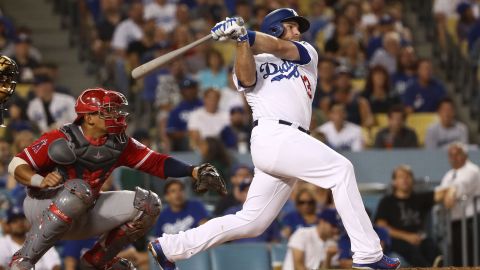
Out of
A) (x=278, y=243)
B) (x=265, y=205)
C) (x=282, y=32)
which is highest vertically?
(x=282, y=32)

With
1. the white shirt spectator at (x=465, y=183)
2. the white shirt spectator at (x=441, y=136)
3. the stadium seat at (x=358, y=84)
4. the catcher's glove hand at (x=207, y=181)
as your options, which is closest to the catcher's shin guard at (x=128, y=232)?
the catcher's glove hand at (x=207, y=181)

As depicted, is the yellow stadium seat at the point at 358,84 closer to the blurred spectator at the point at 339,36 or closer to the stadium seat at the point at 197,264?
the blurred spectator at the point at 339,36

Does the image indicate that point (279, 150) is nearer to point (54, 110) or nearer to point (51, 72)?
point (54, 110)

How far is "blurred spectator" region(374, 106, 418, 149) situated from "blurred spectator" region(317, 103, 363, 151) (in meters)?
0.25

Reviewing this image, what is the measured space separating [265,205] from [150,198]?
0.75 meters

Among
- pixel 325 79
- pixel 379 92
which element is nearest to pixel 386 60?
pixel 379 92

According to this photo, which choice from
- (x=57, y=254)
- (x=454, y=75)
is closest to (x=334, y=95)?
(x=454, y=75)

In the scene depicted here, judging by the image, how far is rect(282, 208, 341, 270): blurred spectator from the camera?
9.75 metres

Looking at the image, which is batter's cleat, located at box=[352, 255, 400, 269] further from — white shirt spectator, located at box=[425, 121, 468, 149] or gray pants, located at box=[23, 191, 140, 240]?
white shirt spectator, located at box=[425, 121, 468, 149]

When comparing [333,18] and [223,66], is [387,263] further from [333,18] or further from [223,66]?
[333,18]

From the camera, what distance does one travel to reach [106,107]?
7.39 m

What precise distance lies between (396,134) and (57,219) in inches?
236

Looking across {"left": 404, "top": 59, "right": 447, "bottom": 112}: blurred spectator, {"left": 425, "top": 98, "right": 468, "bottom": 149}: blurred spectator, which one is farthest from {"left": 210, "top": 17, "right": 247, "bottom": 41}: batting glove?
{"left": 404, "top": 59, "right": 447, "bottom": 112}: blurred spectator

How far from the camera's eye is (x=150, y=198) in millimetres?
7516
